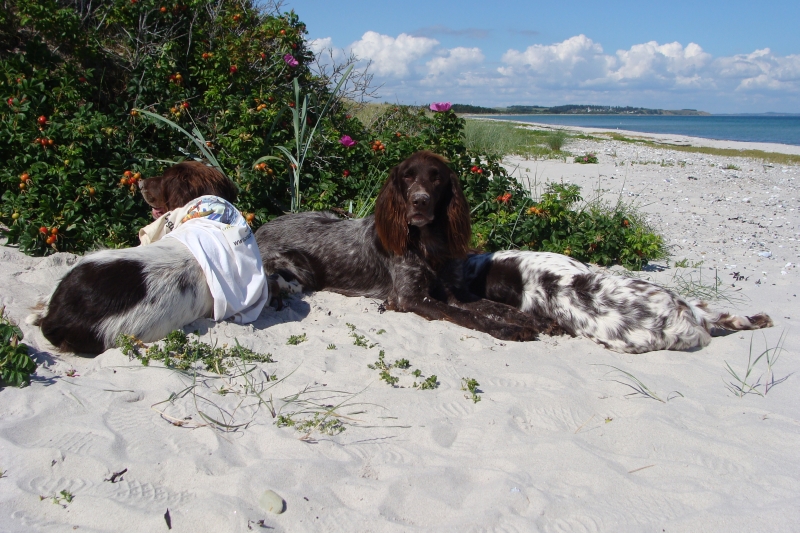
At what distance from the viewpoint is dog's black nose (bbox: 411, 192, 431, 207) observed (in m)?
5.04

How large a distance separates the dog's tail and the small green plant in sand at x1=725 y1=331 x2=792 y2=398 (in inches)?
17.8

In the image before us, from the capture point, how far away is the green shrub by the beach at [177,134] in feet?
18.8

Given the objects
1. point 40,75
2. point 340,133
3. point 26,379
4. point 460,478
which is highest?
point 40,75

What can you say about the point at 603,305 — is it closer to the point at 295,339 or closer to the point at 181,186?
Result: the point at 295,339

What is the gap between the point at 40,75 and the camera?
19.4 ft

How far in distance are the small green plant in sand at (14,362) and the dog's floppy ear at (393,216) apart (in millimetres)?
2961

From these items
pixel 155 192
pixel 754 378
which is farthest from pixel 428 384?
pixel 155 192

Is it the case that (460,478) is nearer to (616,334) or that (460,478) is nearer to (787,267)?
(616,334)

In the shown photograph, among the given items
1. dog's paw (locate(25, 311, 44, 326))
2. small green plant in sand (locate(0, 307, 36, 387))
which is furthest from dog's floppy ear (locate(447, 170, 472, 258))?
small green plant in sand (locate(0, 307, 36, 387))

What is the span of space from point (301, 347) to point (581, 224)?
407 centimetres

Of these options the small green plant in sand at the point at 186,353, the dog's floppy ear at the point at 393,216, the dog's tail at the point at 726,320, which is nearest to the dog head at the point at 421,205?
the dog's floppy ear at the point at 393,216

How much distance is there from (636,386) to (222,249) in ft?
9.93

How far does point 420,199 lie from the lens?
505 centimetres

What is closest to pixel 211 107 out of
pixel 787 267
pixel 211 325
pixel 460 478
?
pixel 211 325
